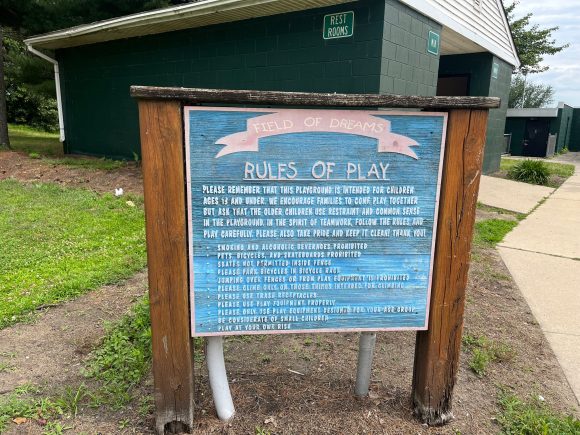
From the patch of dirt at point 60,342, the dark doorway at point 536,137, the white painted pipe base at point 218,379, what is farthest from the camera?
the dark doorway at point 536,137

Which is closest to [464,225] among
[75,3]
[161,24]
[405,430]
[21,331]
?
[405,430]

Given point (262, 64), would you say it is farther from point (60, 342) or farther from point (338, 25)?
point (60, 342)

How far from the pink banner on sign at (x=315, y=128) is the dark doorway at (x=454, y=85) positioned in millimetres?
11386

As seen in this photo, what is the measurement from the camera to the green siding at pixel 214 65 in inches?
283

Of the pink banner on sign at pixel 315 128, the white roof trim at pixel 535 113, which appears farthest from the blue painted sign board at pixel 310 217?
the white roof trim at pixel 535 113

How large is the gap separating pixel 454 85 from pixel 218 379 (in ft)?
42.8

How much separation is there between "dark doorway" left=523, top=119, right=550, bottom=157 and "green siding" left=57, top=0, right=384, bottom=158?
20051mm

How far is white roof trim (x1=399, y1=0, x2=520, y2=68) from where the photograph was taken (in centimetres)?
762

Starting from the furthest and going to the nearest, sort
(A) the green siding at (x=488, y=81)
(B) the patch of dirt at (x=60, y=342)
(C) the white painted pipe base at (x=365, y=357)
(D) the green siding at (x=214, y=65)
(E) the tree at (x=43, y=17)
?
(E) the tree at (x=43, y=17) < (A) the green siding at (x=488, y=81) < (D) the green siding at (x=214, y=65) < (B) the patch of dirt at (x=60, y=342) < (C) the white painted pipe base at (x=365, y=357)

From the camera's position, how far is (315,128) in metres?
2.07

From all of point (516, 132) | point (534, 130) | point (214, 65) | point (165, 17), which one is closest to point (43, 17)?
point (165, 17)

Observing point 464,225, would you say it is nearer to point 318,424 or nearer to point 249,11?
point 318,424

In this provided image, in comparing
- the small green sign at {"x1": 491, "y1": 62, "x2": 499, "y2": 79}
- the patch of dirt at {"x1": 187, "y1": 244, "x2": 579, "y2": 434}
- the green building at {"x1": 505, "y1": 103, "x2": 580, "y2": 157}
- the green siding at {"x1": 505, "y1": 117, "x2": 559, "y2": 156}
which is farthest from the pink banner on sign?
the green siding at {"x1": 505, "y1": 117, "x2": 559, "y2": 156}

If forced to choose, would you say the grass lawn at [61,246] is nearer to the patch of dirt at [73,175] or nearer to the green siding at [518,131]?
the patch of dirt at [73,175]
